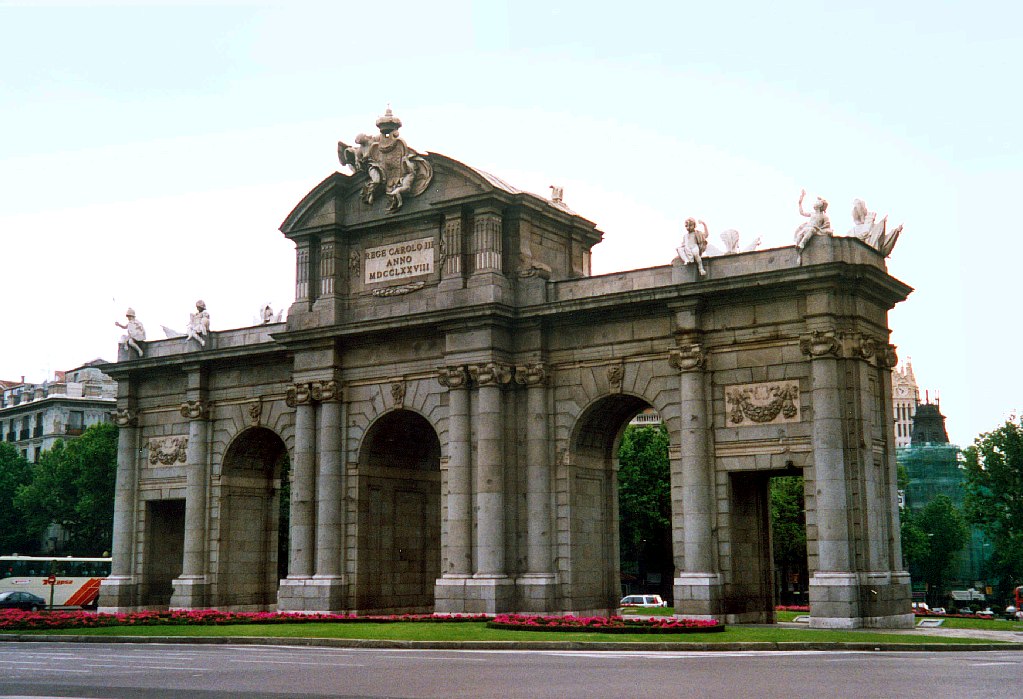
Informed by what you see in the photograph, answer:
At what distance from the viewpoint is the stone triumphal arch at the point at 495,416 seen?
4066 centimetres

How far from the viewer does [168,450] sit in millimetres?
56812

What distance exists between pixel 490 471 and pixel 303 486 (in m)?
9.20

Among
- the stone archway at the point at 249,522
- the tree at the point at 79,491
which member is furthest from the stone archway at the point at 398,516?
the tree at the point at 79,491

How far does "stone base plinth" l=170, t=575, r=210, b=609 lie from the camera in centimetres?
5284

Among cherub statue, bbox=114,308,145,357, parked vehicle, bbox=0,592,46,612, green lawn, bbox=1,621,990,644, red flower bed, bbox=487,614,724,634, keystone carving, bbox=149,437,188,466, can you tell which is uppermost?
cherub statue, bbox=114,308,145,357

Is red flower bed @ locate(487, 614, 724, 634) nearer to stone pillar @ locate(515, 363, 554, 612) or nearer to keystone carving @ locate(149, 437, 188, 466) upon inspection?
stone pillar @ locate(515, 363, 554, 612)

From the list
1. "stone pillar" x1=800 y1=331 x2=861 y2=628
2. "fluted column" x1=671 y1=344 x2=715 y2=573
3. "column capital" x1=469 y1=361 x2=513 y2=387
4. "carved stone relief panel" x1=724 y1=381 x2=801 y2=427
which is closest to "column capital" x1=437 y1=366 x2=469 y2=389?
"column capital" x1=469 y1=361 x2=513 y2=387

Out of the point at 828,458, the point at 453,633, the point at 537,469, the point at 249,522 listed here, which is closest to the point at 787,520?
the point at 249,522

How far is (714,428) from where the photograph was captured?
42344 millimetres

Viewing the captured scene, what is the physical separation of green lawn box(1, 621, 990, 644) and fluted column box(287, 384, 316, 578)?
6.47 meters

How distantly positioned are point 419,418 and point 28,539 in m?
72.8

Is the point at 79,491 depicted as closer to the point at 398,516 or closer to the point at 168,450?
the point at 168,450

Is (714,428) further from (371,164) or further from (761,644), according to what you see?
(371,164)

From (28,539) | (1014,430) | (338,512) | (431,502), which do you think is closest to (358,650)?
(338,512)
